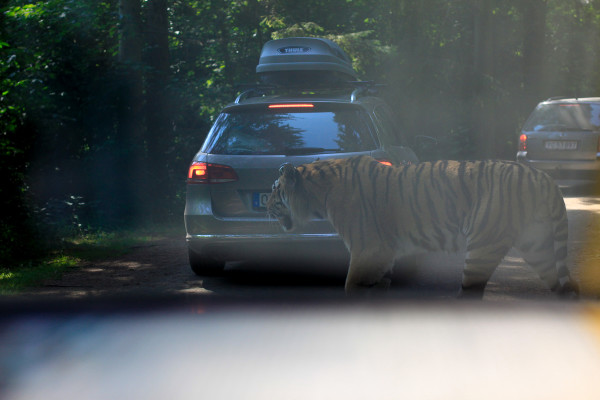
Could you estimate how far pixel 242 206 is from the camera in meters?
6.73

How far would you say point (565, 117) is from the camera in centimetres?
1736

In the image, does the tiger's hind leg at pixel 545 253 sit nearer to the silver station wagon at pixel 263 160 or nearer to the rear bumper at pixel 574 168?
the silver station wagon at pixel 263 160

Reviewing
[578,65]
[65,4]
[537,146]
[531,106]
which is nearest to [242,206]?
[65,4]

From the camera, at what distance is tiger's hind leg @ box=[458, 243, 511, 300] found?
477 centimetres

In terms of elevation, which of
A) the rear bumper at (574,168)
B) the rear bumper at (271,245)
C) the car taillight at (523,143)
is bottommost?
the rear bumper at (574,168)

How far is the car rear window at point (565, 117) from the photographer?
17.0 m

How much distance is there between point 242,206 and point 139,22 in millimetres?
8240

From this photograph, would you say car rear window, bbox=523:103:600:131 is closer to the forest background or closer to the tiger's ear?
the forest background

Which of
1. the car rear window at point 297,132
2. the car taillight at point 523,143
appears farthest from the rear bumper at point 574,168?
the car rear window at point 297,132

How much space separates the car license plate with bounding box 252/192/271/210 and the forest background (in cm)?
364

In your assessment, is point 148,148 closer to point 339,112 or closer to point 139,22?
point 139,22

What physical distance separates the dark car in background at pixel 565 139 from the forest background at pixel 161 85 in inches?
143

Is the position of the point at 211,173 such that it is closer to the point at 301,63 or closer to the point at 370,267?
the point at 370,267

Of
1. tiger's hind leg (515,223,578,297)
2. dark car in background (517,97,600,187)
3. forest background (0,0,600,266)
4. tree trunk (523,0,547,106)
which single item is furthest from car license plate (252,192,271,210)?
tree trunk (523,0,547,106)
